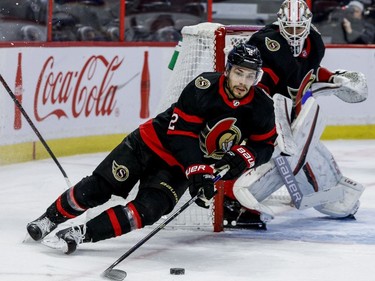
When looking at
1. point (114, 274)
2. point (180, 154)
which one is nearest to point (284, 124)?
point (180, 154)

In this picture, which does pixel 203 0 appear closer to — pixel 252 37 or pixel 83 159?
pixel 83 159

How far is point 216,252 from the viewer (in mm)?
4887

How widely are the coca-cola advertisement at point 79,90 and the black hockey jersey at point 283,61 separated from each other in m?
2.23

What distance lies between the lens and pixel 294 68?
17.4 feet

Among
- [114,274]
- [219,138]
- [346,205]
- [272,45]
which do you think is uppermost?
[272,45]

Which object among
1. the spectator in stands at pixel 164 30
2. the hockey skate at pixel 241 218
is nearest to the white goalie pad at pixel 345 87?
the hockey skate at pixel 241 218

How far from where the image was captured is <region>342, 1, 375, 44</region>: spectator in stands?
916 cm

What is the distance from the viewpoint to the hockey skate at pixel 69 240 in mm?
4543

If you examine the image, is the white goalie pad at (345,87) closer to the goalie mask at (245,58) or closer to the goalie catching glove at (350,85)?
the goalie catching glove at (350,85)

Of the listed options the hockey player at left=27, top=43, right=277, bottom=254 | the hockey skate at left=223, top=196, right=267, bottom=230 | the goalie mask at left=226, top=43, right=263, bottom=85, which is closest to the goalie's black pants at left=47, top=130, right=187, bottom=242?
the hockey player at left=27, top=43, right=277, bottom=254

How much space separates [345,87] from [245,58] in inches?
49.3

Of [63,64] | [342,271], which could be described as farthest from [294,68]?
[63,64]

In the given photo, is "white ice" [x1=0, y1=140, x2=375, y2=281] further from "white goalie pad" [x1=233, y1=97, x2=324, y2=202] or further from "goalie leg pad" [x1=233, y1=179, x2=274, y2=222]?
"white goalie pad" [x1=233, y1=97, x2=324, y2=202]

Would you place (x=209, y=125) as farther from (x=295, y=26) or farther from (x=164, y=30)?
(x=164, y=30)
